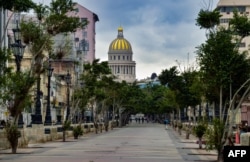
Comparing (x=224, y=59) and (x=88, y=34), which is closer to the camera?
(x=224, y=59)

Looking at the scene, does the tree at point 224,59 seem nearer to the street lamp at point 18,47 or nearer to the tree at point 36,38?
the tree at point 36,38

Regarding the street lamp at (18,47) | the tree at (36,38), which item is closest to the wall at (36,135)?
the tree at (36,38)

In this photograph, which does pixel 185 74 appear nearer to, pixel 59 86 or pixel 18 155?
pixel 18 155

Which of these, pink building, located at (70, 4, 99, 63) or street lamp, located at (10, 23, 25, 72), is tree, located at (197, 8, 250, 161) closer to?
street lamp, located at (10, 23, 25, 72)

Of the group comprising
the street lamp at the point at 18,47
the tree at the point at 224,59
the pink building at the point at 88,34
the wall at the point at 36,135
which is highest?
the pink building at the point at 88,34

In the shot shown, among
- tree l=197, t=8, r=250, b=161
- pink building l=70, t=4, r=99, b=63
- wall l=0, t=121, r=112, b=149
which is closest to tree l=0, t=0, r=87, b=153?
wall l=0, t=121, r=112, b=149

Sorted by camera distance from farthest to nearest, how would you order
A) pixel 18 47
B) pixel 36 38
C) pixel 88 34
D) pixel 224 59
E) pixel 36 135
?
pixel 88 34, pixel 36 135, pixel 36 38, pixel 18 47, pixel 224 59

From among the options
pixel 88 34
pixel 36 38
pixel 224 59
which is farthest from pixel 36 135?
pixel 88 34

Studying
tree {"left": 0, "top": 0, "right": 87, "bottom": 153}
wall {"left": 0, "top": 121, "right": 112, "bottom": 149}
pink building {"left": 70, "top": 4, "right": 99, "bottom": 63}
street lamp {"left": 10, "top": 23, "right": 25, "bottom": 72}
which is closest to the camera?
tree {"left": 0, "top": 0, "right": 87, "bottom": 153}

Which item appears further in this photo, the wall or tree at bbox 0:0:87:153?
the wall

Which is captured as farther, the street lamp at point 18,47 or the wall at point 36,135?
the wall at point 36,135

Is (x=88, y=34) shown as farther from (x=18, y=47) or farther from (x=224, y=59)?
(x=224, y=59)

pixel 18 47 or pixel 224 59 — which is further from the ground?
pixel 18 47

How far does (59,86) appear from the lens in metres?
98.9
